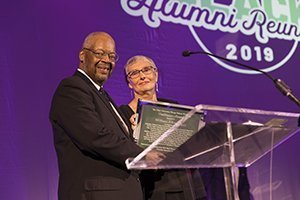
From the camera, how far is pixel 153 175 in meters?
2.42

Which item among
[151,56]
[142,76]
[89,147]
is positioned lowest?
[89,147]

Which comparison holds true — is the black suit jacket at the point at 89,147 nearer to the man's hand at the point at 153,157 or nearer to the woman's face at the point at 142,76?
the man's hand at the point at 153,157

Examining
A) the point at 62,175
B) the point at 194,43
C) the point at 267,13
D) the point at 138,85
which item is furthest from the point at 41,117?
the point at 267,13

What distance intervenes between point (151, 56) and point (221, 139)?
1567mm

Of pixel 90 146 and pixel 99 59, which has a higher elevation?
pixel 99 59

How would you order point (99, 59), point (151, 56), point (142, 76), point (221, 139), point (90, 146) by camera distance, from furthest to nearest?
point (151, 56) < point (142, 76) < point (99, 59) < point (90, 146) < point (221, 139)

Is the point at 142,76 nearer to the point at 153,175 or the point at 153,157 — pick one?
the point at 153,175

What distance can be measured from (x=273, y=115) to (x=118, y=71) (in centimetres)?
150

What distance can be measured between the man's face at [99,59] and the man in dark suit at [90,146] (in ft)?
0.29

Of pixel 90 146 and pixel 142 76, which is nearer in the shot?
pixel 90 146

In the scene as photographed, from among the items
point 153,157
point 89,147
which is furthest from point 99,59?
point 153,157

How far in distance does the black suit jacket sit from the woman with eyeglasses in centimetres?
24

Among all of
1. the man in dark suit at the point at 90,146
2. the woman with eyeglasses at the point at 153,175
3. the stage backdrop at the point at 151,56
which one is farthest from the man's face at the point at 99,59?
the stage backdrop at the point at 151,56

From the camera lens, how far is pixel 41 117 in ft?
8.98
